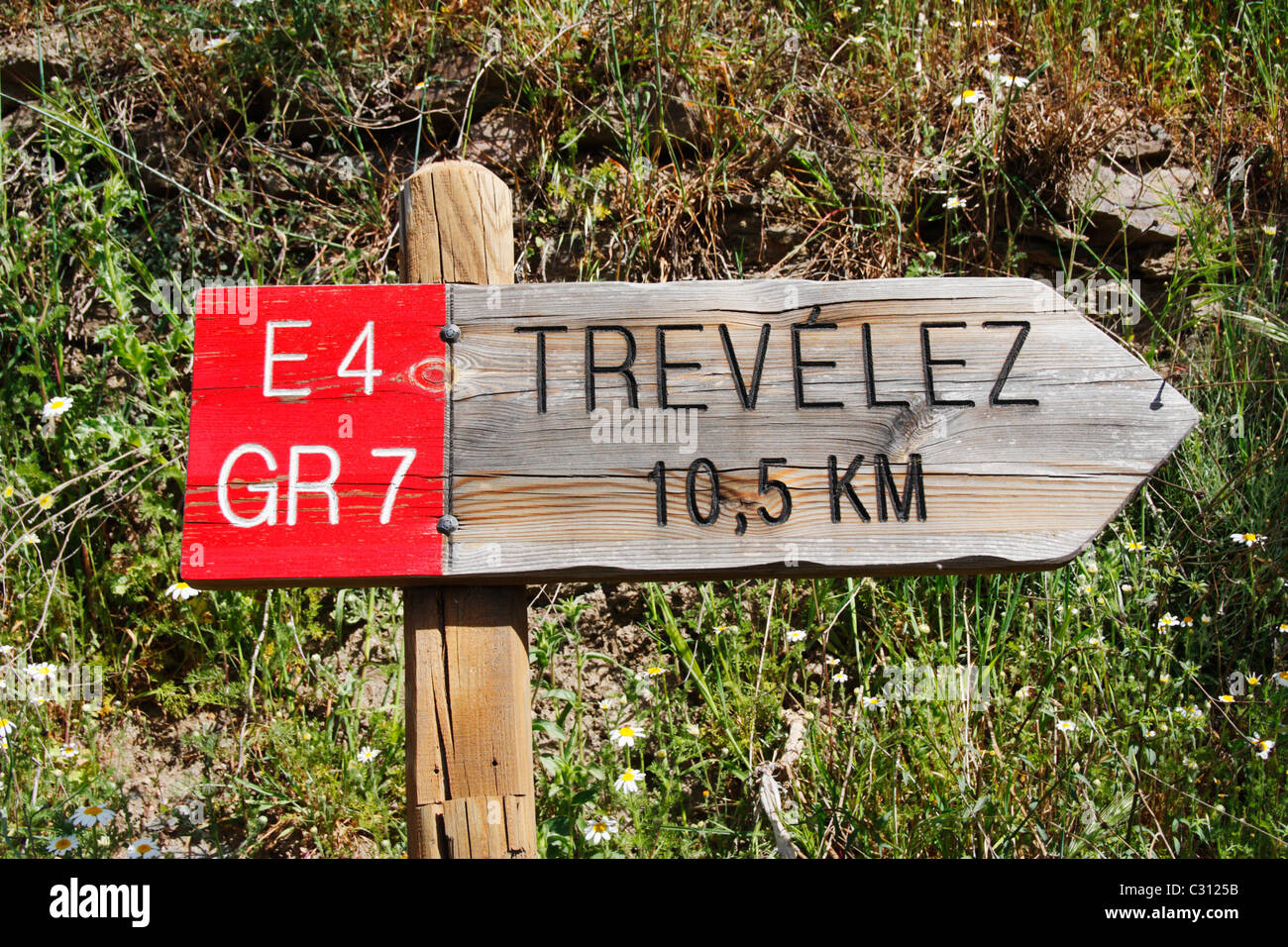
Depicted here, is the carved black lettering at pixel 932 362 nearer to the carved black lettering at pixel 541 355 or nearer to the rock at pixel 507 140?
the carved black lettering at pixel 541 355

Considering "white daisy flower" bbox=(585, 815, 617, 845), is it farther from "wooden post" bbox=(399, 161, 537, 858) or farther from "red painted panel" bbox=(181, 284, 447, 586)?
"red painted panel" bbox=(181, 284, 447, 586)

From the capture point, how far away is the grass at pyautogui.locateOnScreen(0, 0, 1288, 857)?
97.2 inches

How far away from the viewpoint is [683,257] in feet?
11.3

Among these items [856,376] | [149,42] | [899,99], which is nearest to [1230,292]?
[899,99]

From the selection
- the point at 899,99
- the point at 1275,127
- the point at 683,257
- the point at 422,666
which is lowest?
the point at 422,666

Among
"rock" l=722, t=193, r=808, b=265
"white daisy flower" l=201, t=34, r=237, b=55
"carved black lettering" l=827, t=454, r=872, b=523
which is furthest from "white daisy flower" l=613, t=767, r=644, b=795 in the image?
"white daisy flower" l=201, t=34, r=237, b=55

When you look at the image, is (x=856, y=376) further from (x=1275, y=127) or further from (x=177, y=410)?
(x=1275, y=127)

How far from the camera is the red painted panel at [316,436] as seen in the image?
4.82 feet

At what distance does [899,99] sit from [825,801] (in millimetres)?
2708

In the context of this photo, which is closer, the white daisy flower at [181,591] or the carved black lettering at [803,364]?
the carved black lettering at [803,364]

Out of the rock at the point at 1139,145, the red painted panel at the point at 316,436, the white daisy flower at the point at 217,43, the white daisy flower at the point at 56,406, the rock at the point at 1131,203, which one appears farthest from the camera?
the rock at the point at 1139,145

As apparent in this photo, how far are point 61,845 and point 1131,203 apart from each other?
407 cm

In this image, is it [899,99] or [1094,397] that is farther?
[899,99]

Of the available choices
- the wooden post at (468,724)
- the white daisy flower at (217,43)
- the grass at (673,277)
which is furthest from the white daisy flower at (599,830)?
the white daisy flower at (217,43)
